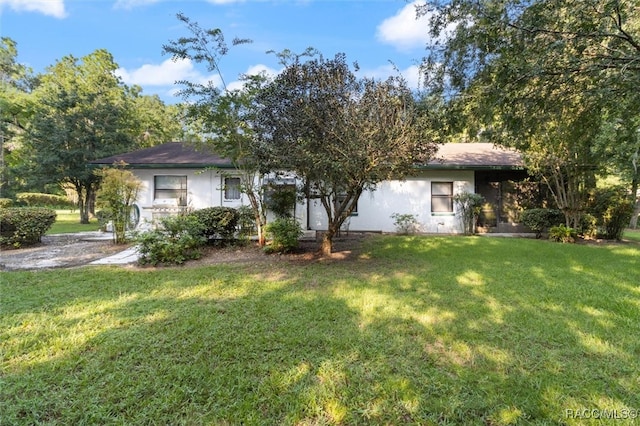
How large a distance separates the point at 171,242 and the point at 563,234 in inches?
439

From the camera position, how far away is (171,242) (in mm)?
Answer: 6691

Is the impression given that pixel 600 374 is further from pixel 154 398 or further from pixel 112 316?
pixel 112 316

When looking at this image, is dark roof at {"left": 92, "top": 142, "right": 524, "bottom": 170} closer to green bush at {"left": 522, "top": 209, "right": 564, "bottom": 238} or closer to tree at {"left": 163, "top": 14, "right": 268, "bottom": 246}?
green bush at {"left": 522, "top": 209, "right": 564, "bottom": 238}

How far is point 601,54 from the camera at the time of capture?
482 cm

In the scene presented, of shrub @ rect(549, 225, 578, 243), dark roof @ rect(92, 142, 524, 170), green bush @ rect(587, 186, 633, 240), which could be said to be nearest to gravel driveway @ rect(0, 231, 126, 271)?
dark roof @ rect(92, 142, 524, 170)

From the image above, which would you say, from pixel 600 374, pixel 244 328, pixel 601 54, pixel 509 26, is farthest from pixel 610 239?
pixel 244 328

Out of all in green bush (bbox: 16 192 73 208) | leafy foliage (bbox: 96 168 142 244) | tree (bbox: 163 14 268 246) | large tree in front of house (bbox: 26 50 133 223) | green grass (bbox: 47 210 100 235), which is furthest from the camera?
green bush (bbox: 16 192 73 208)

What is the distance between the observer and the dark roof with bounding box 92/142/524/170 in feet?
38.1

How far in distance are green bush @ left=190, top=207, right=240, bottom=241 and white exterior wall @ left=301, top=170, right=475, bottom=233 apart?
4.37m

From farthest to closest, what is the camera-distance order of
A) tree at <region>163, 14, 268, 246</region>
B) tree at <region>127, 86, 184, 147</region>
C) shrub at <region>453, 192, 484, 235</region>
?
tree at <region>127, 86, 184, 147</region>, shrub at <region>453, 192, 484, 235</region>, tree at <region>163, 14, 268, 246</region>

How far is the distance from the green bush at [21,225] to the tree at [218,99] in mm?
5034

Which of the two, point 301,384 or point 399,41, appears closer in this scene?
point 301,384

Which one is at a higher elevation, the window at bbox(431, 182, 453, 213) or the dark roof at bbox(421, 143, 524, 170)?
the dark roof at bbox(421, 143, 524, 170)

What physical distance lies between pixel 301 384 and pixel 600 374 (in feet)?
8.17
